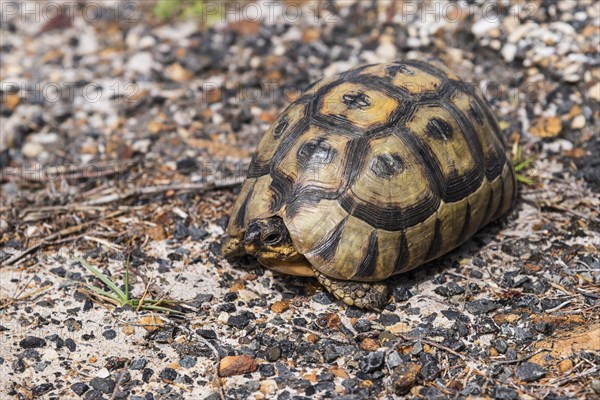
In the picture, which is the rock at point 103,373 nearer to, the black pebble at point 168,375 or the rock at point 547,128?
the black pebble at point 168,375

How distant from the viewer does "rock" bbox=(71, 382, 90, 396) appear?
11.4ft

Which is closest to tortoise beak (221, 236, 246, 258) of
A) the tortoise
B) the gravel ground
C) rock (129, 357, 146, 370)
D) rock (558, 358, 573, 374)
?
the tortoise

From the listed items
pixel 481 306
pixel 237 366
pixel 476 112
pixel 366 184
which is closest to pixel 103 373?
pixel 237 366

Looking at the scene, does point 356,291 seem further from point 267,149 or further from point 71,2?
point 71,2

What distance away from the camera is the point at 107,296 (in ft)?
13.4

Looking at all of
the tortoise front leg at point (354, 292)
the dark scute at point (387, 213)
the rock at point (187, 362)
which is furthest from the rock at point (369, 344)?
the rock at point (187, 362)

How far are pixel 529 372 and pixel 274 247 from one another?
1.42 metres

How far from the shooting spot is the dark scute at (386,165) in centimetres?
385

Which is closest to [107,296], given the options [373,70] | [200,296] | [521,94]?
[200,296]

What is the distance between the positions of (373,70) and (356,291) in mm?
1350

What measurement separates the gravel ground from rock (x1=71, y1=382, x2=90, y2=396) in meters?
0.01

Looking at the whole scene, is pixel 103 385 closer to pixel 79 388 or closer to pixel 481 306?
pixel 79 388

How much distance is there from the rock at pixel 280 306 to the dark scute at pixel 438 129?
49.1 inches

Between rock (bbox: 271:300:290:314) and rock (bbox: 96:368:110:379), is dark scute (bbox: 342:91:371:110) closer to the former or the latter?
rock (bbox: 271:300:290:314)
